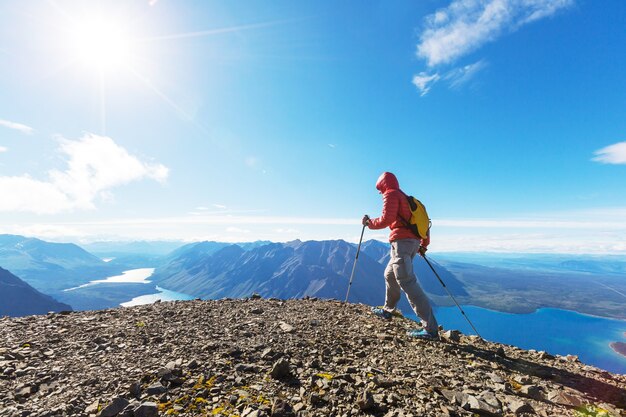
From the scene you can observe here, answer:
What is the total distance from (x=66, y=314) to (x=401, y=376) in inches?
439

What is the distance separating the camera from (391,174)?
9.57 m

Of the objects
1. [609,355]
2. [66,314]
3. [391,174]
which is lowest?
[609,355]

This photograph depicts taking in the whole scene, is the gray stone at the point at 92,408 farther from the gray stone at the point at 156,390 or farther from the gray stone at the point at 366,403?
the gray stone at the point at 366,403

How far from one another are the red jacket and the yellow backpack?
0.37 feet

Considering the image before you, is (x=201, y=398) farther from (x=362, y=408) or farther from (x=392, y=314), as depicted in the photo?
(x=392, y=314)

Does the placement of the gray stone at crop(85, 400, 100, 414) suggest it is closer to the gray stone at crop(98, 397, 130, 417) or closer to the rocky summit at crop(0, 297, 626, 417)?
the rocky summit at crop(0, 297, 626, 417)

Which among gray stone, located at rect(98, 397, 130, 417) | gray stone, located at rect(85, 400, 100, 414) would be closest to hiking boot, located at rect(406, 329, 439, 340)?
gray stone, located at rect(98, 397, 130, 417)

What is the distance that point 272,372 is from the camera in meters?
5.36

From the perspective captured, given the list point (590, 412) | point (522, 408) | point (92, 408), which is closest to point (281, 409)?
point (92, 408)

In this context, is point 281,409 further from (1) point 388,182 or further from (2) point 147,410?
(1) point 388,182

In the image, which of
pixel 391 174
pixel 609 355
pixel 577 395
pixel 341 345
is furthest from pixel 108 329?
pixel 609 355

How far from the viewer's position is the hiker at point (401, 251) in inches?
331

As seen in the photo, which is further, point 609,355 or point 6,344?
point 609,355

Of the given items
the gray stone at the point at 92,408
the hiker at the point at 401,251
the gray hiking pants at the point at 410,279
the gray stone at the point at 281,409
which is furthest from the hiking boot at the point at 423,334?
the gray stone at the point at 92,408
